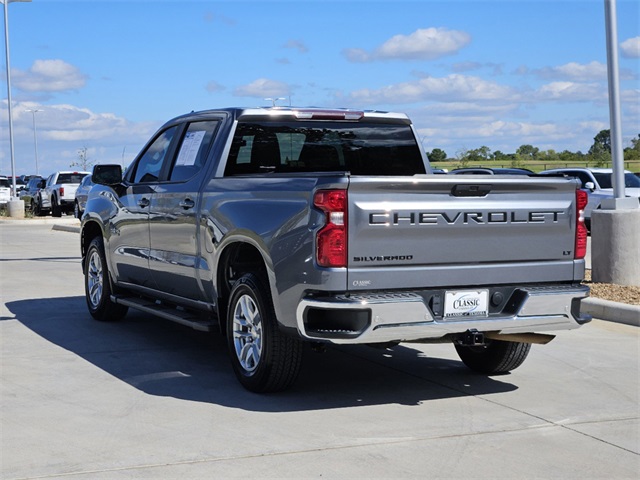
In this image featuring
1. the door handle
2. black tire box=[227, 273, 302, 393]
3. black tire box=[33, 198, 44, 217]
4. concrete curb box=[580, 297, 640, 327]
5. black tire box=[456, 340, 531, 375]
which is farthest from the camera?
black tire box=[33, 198, 44, 217]

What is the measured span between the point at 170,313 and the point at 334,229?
265cm

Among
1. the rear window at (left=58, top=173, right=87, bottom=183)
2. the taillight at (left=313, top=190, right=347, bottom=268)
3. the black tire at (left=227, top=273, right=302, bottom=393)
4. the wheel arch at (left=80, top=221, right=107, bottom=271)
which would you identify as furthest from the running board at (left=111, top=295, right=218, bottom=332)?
the rear window at (left=58, top=173, right=87, bottom=183)

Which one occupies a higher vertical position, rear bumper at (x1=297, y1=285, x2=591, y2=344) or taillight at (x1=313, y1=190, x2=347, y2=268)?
taillight at (x1=313, y1=190, x2=347, y2=268)

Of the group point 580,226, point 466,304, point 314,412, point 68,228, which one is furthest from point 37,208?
point 466,304

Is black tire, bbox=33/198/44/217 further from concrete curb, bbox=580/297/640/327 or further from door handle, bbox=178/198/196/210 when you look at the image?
door handle, bbox=178/198/196/210

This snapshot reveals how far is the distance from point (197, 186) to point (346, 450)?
119 inches

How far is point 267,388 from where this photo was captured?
22.4 feet

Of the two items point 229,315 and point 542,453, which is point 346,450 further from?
point 229,315

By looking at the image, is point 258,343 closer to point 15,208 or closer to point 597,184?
point 597,184

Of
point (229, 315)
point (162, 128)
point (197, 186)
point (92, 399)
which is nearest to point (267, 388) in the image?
point (229, 315)

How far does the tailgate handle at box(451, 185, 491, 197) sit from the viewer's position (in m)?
6.37

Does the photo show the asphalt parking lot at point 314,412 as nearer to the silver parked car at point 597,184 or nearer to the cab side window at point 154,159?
the cab side window at point 154,159

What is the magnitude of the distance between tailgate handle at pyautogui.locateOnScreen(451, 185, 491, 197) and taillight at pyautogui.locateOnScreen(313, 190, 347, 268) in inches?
30.7

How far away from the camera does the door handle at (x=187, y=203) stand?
7859mm
